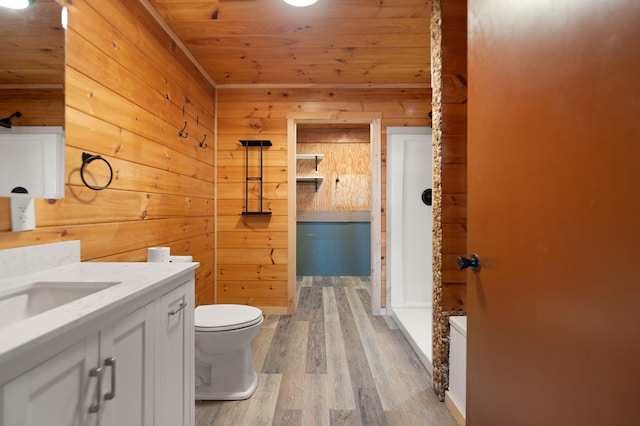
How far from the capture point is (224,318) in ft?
5.95

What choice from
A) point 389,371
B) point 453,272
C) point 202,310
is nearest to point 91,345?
point 202,310

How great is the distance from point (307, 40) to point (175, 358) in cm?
233

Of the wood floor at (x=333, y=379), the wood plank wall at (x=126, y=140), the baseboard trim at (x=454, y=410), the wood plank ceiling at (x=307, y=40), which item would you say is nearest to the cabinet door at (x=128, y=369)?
the wood plank wall at (x=126, y=140)

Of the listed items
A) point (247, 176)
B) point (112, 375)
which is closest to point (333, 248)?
point (247, 176)

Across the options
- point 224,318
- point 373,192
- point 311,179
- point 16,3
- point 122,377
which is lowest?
point 224,318

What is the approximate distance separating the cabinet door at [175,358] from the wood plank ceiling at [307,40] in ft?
6.16

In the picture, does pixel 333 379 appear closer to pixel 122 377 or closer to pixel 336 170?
pixel 122 377

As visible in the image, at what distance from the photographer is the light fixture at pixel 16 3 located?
1084mm

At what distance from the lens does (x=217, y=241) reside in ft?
10.5

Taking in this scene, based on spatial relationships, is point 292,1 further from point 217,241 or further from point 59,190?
point 217,241

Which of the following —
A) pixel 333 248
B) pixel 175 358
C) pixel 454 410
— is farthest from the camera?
pixel 333 248

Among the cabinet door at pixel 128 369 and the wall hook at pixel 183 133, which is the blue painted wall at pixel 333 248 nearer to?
the wall hook at pixel 183 133

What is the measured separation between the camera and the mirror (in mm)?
1088

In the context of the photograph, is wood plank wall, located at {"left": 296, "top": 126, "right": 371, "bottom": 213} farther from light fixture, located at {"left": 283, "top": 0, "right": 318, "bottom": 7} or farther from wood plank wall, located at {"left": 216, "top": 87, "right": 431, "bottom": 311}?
light fixture, located at {"left": 283, "top": 0, "right": 318, "bottom": 7}
